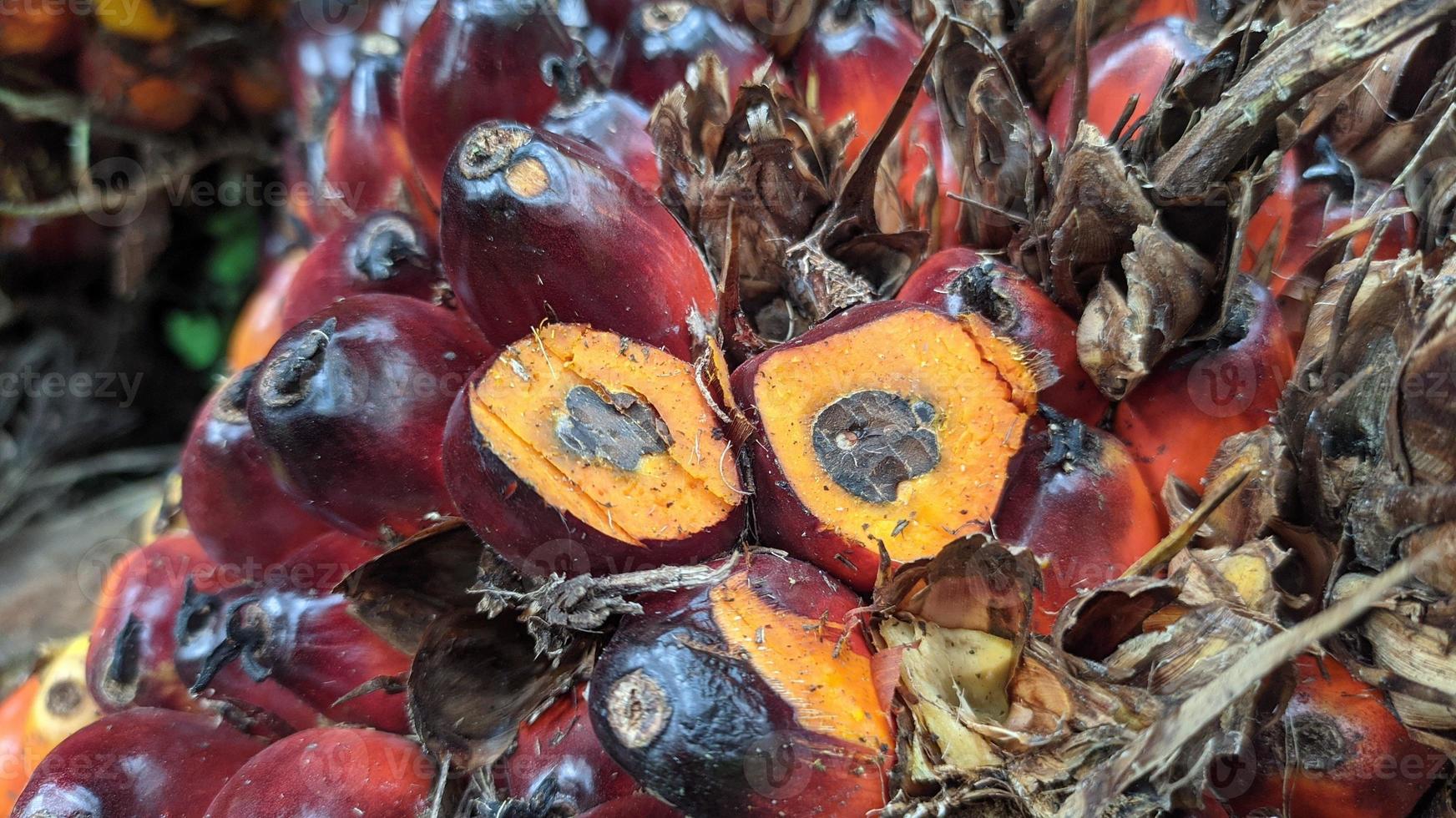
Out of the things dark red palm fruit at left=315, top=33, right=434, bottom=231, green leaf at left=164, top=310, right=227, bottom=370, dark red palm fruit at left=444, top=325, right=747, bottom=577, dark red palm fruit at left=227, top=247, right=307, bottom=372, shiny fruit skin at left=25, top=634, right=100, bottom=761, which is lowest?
green leaf at left=164, top=310, right=227, bottom=370

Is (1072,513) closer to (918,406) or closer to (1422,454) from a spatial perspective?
(918,406)

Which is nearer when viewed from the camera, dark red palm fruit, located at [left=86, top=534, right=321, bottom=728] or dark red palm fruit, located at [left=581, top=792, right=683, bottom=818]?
dark red palm fruit, located at [left=581, top=792, right=683, bottom=818]

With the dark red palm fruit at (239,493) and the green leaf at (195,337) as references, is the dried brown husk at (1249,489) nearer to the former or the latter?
the dark red palm fruit at (239,493)

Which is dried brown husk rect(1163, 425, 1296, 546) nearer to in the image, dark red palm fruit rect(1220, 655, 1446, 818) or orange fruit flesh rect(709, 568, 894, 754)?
dark red palm fruit rect(1220, 655, 1446, 818)

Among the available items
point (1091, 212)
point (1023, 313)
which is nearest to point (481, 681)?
point (1023, 313)

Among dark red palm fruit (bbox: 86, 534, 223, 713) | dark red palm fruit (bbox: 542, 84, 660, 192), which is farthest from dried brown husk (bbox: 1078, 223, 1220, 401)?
dark red palm fruit (bbox: 86, 534, 223, 713)

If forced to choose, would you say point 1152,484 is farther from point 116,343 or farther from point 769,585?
point 116,343

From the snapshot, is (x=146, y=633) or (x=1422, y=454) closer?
(x=1422, y=454)
